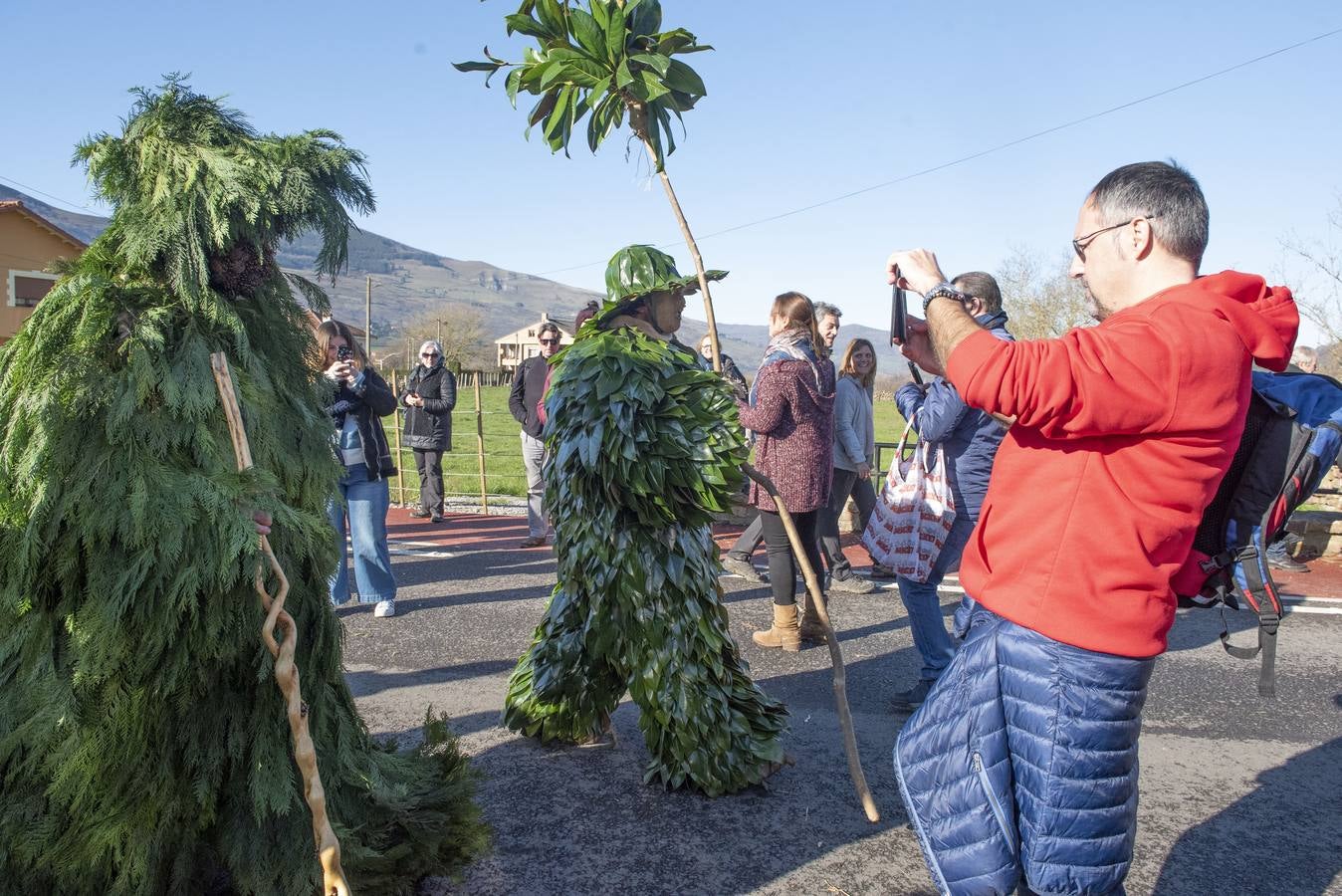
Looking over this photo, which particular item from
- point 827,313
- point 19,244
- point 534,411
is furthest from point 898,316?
point 19,244

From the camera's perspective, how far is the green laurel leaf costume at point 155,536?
1979 millimetres

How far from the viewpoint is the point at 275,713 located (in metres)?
2.22

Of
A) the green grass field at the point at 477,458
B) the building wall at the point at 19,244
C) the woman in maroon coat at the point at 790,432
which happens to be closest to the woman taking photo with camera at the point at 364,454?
the woman in maroon coat at the point at 790,432

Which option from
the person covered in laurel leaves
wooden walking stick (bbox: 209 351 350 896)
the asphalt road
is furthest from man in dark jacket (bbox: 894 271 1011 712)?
wooden walking stick (bbox: 209 351 350 896)

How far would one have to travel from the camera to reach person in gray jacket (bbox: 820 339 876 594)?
6.71 m

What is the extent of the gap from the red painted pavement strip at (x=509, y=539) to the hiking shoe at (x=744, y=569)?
113 centimetres

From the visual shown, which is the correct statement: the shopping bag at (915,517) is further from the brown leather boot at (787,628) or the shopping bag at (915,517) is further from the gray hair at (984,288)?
the brown leather boot at (787,628)

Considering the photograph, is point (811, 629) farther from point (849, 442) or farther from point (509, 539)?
point (509, 539)

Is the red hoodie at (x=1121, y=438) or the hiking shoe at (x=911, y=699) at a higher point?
the red hoodie at (x=1121, y=438)

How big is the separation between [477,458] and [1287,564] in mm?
17261

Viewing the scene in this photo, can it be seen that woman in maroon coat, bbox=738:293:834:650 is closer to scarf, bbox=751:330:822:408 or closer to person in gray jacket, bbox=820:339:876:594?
scarf, bbox=751:330:822:408

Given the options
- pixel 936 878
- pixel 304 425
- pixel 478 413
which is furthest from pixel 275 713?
pixel 478 413

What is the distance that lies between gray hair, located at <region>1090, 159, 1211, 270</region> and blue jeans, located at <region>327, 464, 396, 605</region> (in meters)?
5.01

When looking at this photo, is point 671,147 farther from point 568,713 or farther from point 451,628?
point 451,628
